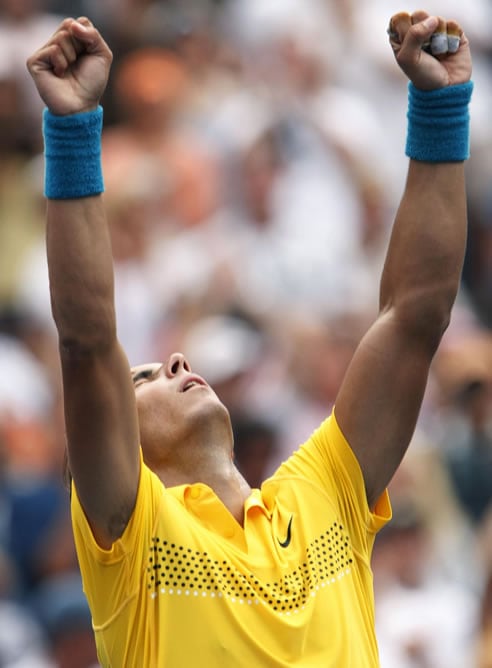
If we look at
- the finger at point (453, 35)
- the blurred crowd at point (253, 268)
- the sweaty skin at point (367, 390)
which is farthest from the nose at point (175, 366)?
the blurred crowd at point (253, 268)

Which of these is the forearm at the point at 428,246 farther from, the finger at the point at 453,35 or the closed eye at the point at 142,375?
the closed eye at the point at 142,375

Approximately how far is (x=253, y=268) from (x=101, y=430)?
14.7 ft

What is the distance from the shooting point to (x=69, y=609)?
590 cm

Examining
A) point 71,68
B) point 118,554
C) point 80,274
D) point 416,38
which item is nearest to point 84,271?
point 80,274

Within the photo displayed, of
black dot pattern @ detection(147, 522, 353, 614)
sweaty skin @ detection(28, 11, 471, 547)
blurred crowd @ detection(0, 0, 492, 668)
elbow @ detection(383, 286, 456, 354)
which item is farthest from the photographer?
blurred crowd @ detection(0, 0, 492, 668)

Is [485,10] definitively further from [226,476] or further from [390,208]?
[226,476]

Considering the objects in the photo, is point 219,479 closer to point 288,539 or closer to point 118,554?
point 288,539

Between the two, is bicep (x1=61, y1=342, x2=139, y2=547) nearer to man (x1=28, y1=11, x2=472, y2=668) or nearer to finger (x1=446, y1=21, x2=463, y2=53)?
man (x1=28, y1=11, x2=472, y2=668)

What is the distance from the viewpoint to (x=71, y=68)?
2883mm

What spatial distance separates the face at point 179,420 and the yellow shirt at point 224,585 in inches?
6.9

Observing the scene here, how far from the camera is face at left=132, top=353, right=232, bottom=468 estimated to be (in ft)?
11.2

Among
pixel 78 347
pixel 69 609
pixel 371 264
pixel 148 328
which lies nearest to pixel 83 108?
pixel 78 347

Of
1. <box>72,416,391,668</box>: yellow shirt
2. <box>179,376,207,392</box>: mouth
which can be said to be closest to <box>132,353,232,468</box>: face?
<box>179,376,207,392</box>: mouth

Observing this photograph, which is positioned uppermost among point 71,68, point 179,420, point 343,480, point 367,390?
point 71,68
